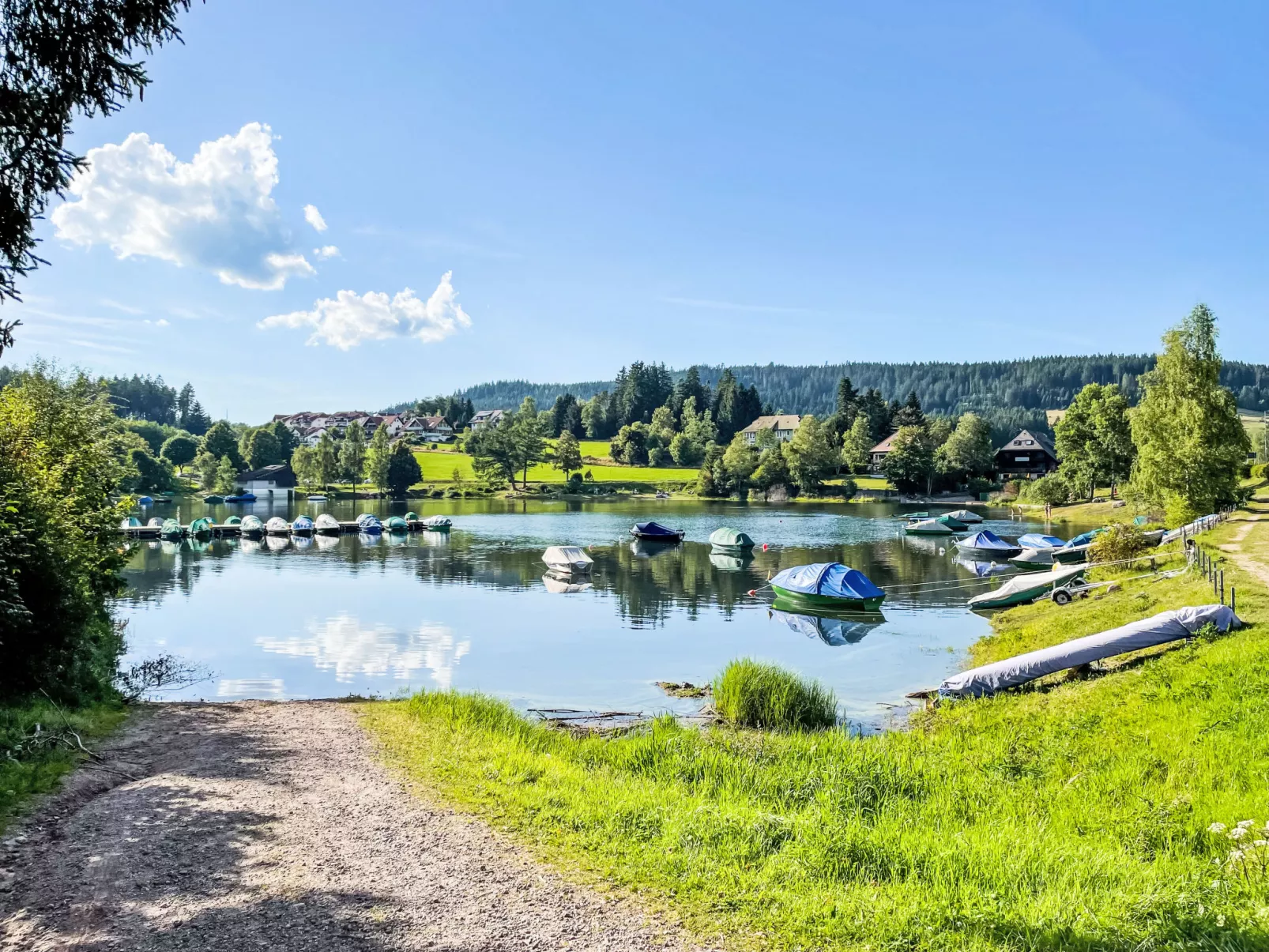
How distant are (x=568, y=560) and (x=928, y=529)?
36463 millimetres

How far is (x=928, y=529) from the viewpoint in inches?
2756

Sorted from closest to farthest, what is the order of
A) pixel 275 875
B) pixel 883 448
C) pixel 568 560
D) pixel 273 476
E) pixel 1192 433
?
pixel 275 875 < pixel 1192 433 < pixel 568 560 < pixel 883 448 < pixel 273 476

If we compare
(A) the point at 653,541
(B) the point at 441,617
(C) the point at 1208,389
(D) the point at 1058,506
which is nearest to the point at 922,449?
(D) the point at 1058,506

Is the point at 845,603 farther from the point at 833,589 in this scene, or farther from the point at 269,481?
the point at 269,481

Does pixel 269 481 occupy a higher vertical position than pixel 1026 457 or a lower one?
lower

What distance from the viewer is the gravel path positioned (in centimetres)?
667

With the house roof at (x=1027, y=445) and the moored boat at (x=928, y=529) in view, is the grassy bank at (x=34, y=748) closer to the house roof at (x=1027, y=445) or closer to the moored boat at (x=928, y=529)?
the moored boat at (x=928, y=529)

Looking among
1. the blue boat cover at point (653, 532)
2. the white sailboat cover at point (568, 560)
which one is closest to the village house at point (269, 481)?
the blue boat cover at point (653, 532)

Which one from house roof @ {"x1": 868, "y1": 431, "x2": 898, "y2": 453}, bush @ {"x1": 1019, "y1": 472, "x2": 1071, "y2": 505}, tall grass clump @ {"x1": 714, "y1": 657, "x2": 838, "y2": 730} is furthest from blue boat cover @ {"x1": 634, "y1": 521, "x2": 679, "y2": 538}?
house roof @ {"x1": 868, "y1": 431, "x2": 898, "y2": 453}

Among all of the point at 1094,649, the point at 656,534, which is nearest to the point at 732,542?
the point at 656,534

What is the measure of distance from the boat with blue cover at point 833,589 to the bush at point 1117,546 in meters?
10.4

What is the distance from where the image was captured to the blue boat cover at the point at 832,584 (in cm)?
3475

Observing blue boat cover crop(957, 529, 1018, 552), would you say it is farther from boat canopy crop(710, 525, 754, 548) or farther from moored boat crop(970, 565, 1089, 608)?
moored boat crop(970, 565, 1089, 608)

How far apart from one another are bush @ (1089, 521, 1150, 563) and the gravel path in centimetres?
3494
